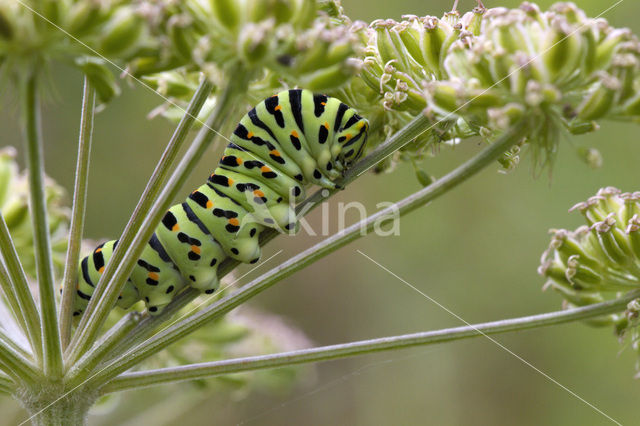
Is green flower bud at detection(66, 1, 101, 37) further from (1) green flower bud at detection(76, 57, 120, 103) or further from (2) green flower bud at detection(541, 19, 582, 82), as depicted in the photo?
(2) green flower bud at detection(541, 19, 582, 82)

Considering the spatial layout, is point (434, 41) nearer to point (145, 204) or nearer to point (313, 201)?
point (313, 201)

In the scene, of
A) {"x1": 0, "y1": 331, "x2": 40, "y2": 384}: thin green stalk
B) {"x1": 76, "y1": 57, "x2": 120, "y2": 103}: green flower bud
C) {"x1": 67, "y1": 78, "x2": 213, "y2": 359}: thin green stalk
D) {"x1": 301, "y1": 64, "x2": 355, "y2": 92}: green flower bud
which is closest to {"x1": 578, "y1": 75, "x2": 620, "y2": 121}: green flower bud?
{"x1": 301, "y1": 64, "x2": 355, "y2": 92}: green flower bud

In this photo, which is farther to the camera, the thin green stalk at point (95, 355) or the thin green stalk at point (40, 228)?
the thin green stalk at point (95, 355)

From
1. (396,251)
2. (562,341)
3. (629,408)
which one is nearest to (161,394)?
(396,251)

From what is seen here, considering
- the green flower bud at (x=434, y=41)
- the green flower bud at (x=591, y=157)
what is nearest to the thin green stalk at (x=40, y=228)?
the green flower bud at (x=434, y=41)

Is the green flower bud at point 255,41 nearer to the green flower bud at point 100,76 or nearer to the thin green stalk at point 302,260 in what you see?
the green flower bud at point 100,76

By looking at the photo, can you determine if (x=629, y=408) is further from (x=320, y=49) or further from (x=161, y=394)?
(x=320, y=49)
